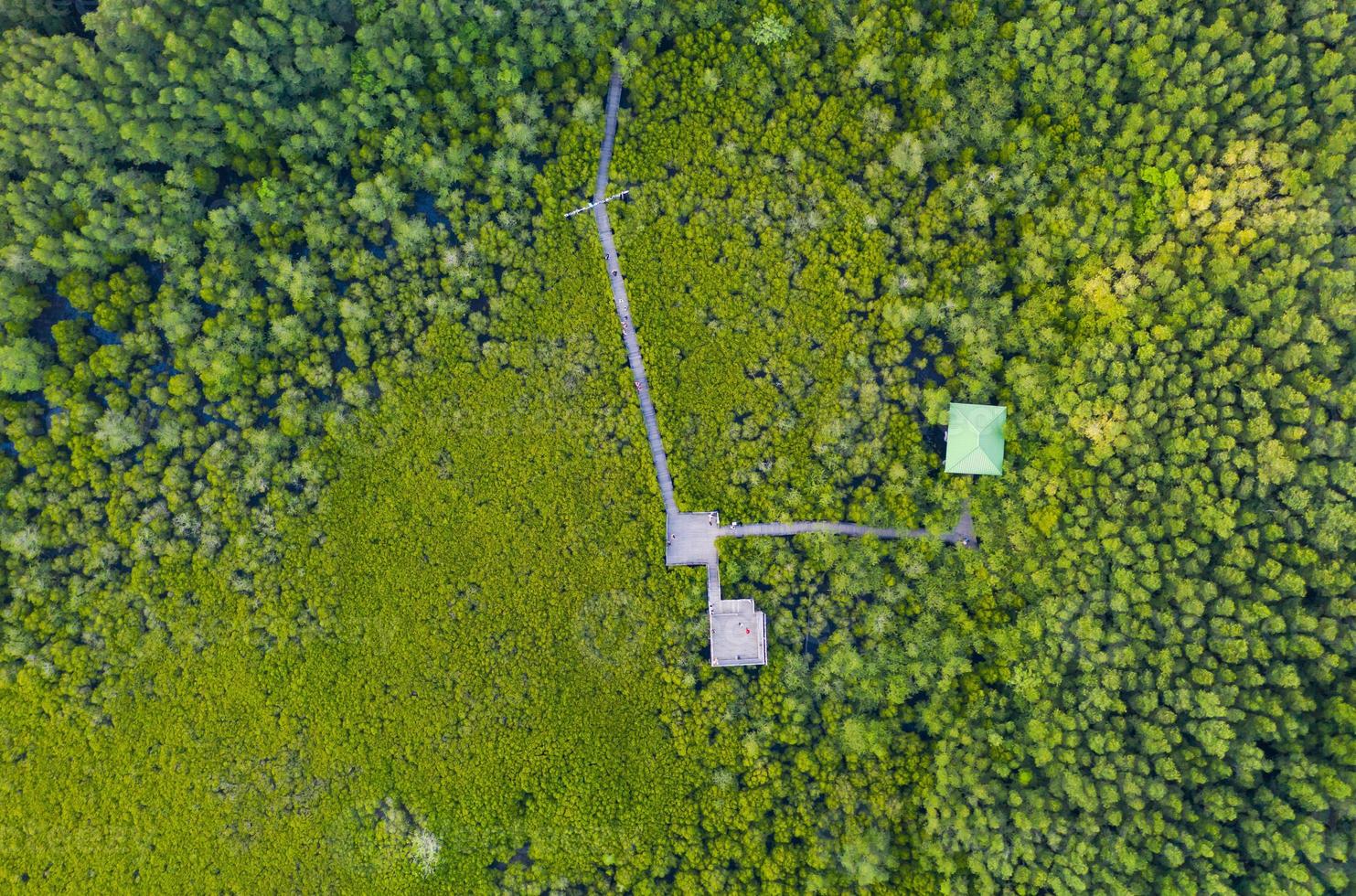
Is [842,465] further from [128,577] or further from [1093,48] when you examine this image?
[128,577]

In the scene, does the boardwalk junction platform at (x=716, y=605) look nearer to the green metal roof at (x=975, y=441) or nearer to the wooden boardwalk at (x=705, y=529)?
the wooden boardwalk at (x=705, y=529)

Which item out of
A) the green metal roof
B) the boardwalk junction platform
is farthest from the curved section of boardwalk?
the green metal roof

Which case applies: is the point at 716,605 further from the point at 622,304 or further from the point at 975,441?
the point at 622,304

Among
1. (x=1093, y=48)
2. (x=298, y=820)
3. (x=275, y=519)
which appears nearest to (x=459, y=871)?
(x=298, y=820)

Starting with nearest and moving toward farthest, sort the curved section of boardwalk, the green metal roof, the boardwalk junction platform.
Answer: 1. the green metal roof
2. the boardwalk junction platform
3. the curved section of boardwalk

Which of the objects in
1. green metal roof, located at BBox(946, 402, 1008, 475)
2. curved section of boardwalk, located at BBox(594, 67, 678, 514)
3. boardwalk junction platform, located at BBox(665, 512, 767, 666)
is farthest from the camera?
curved section of boardwalk, located at BBox(594, 67, 678, 514)

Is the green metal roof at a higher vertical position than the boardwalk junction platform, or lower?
higher

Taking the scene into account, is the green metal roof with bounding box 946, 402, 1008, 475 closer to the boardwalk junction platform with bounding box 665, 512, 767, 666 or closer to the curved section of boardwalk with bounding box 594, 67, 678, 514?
the boardwalk junction platform with bounding box 665, 512, 767, 666
